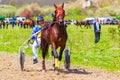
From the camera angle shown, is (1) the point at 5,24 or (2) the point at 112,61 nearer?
(2) the point at 112,61

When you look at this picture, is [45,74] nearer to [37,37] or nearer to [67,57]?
[67,57]

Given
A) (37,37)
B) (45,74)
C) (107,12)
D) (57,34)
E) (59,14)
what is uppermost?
(107,12)

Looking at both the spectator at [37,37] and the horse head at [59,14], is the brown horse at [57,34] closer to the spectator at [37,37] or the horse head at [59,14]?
the horse head at [59,14]

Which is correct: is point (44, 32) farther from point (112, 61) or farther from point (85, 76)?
point (112, 61)

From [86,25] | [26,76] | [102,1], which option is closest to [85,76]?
[26,76]

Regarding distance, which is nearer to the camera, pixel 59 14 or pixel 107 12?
pixel 59 14

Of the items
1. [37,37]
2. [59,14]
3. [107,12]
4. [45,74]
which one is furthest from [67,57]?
[107,12]

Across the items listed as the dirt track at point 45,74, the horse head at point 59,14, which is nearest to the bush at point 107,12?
the dirt track at point 45,74

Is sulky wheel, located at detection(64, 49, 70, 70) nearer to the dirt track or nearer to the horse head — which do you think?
the dirt track

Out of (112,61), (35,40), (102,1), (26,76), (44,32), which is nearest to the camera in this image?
(26,76)

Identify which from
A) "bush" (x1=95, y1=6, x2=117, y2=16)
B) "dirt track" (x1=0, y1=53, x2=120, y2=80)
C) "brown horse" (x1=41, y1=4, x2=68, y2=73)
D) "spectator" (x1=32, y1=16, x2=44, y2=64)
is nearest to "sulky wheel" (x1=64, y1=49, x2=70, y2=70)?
"dirt track" (x1=0, y1=53, x2=120, y2=80)

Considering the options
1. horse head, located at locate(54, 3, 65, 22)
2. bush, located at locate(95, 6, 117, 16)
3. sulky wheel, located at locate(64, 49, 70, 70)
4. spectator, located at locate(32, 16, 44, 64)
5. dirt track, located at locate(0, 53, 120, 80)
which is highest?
bush, located at locate(95, 6, 117, 16)

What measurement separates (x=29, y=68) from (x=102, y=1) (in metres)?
147

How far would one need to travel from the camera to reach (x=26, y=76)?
14.2 metres
